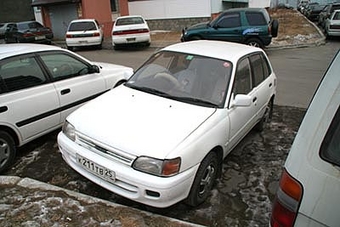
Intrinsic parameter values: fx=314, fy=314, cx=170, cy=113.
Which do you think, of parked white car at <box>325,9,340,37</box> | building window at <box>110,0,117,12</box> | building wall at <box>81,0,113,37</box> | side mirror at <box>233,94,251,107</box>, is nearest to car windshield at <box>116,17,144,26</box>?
building wall at <box>81,0,113,37</box>

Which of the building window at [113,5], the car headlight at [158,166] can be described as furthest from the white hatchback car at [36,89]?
the building window at [113,5]

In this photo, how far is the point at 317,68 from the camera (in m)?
10.6

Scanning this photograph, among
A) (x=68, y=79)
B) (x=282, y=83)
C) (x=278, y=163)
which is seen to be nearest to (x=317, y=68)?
(x=282, y=83)

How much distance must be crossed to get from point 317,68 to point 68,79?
28.6 ft

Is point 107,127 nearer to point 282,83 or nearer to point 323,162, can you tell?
point 323,162

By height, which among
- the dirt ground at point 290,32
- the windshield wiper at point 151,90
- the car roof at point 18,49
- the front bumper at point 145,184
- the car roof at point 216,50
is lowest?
the dirt ground at point 290,32

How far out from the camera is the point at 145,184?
2.87 metres

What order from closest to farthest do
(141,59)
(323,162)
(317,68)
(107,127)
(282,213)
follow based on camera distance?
(323,162)
(282,213)
(107,127)
(317,68)
(141,59)

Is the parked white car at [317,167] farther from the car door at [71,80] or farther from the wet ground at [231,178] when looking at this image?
the car door at [71,80]

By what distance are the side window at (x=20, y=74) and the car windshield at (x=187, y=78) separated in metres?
1.35

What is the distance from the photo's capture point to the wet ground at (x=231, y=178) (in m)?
3.31

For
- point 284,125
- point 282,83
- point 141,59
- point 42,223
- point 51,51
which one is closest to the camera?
point 42,223

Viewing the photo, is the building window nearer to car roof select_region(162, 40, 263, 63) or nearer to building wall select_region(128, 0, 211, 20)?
building wall select_region(128, 0, 211, 20)

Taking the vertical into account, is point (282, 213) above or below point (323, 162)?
below
